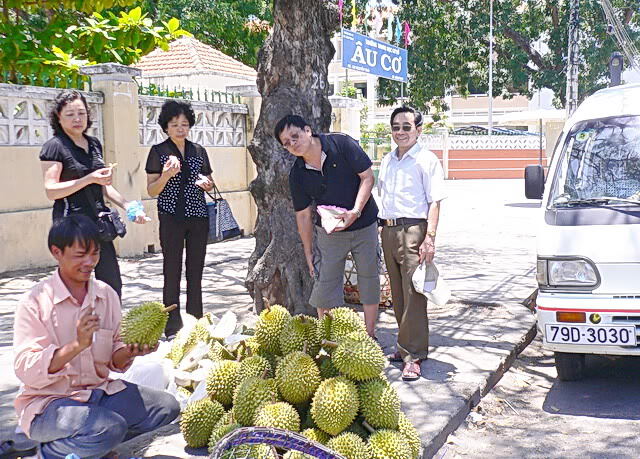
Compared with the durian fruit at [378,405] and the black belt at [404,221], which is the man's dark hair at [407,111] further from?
the durian fruit at [378,405]

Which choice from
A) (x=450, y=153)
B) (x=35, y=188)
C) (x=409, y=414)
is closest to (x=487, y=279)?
(x=409, y=414)

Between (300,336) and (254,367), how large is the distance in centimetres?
28

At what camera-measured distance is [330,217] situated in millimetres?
4977

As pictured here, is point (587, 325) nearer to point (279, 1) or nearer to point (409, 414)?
point (409, 414)

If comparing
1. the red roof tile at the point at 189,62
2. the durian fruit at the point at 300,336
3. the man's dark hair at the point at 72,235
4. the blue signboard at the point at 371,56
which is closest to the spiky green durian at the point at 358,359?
the durian fruit at the point at 300,336

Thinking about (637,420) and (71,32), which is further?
(71,32)

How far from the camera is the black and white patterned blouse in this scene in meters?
5.43

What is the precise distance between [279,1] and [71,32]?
5.18 m

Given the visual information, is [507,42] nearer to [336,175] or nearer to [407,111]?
[407,111]

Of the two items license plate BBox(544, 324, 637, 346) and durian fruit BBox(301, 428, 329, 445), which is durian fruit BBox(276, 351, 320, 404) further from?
license plate BBox(544, 324, 637, 346)

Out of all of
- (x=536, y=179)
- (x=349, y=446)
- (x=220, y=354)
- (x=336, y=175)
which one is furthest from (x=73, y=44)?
(x=349, y=446)

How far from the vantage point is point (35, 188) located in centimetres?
885

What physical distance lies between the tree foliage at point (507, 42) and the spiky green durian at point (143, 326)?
29.1 meters

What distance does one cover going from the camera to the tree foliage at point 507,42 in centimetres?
3006
